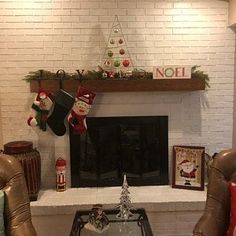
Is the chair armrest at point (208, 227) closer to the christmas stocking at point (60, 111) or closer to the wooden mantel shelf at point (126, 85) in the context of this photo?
the wooden mantel shelf at point (126, 85)

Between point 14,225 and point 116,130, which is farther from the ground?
point 116,130

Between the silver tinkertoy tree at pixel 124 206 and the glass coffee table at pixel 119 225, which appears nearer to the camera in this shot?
the glass coffee table at pixel 119 225

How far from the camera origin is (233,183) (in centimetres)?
199

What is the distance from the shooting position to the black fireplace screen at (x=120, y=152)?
10.2 ft

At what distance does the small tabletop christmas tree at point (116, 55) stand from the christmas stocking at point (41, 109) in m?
0.59

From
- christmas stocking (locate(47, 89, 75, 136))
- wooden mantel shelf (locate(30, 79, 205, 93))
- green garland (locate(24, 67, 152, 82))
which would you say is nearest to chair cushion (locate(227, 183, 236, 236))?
wooden mantel shelf (locate(30, 79, 205, 93))

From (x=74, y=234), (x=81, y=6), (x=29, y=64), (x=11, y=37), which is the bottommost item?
(x=74, y=234)

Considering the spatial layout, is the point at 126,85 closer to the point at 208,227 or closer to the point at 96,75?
the point at 96,75

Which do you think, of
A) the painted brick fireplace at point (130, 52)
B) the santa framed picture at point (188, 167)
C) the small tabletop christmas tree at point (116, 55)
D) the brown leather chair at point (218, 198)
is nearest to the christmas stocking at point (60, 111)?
the painted brick fireplace at point (130, 52)

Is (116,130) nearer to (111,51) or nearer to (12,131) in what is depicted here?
(111,51)

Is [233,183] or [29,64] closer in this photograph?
[233,183]

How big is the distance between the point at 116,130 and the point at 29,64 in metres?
1.01

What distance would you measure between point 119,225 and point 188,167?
3.72ft

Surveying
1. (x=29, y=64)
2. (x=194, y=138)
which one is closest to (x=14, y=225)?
(x=29, y=64)
